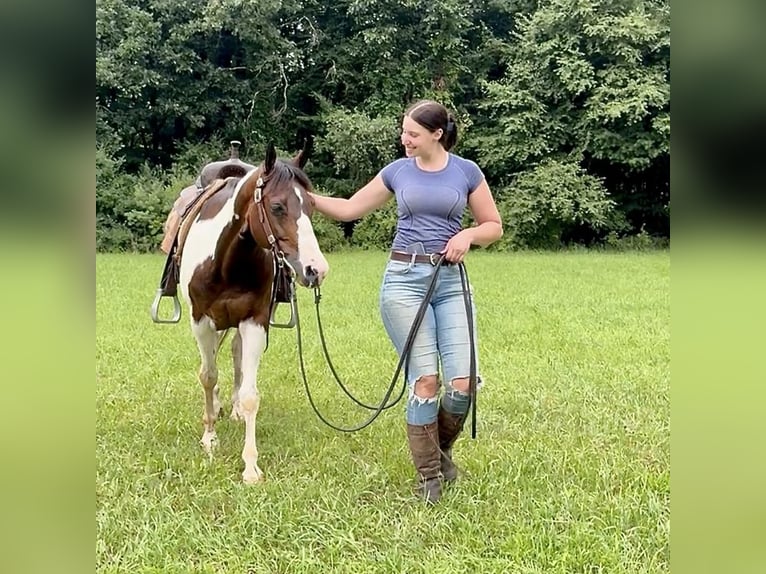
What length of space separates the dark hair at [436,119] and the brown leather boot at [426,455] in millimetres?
1360

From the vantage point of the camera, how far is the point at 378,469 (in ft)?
12.1

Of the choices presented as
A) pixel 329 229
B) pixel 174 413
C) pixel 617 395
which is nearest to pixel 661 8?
pixel 329 229

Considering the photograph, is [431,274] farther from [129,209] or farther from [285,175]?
[129,209]

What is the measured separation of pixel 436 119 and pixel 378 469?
1799mm

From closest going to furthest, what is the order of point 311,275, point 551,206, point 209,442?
1. point 311,275
2. point 209,442
3. point 551,206

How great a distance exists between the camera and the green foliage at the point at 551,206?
21.3 metres

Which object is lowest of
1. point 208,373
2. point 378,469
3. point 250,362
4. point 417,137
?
point 378,469

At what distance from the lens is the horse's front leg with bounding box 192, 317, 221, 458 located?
162 inches

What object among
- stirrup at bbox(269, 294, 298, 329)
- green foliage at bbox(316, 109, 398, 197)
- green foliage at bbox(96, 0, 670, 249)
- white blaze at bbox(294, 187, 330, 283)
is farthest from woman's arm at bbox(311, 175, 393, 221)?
green foliage at bbox(316, 109, 398, 197)

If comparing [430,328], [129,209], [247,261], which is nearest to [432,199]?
[430,328]

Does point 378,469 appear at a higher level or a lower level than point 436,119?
lower

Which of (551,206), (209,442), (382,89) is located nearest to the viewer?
(209,442)

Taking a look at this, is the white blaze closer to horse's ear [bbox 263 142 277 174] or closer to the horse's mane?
the horse's mane
